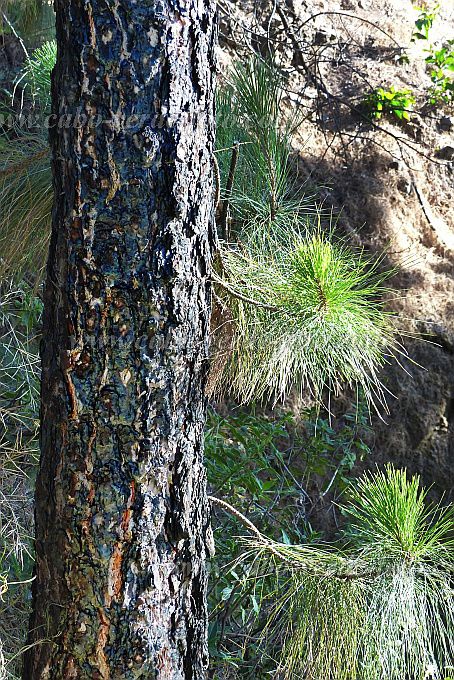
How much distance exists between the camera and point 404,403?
279cm

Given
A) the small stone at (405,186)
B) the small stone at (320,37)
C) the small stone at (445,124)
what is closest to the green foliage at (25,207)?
the small stone at (405,186)

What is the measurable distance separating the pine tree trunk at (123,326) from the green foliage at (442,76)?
228 centimetres

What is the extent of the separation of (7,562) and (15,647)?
0.56 m

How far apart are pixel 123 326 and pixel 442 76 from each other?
8.38 feet

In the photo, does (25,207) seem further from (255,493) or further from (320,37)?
(320,37)

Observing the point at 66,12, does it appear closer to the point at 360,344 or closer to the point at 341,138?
the point at 360,344

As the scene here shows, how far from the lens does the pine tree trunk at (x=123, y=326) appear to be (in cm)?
100

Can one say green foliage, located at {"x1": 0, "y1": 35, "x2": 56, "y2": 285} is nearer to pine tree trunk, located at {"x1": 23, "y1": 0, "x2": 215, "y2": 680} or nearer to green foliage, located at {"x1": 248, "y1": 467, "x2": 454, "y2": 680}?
pine tree trunk, located at {"x1": 23, "y1": 0, "x2": 215, "y2": 680}

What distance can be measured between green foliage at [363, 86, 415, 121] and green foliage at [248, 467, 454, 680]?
7.08 ft

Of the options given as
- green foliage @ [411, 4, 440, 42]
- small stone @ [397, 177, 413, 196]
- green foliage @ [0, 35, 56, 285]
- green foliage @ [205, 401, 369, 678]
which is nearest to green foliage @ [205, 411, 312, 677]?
green foliage @ [205, 401, 369, 678]

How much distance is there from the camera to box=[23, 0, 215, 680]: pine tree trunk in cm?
100

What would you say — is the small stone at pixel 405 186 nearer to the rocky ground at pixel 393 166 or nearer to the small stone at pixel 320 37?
the rocky ground at pixel 393 166

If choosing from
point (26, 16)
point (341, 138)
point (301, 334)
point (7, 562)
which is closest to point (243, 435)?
point (7, 562)

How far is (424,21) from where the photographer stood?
308cm
